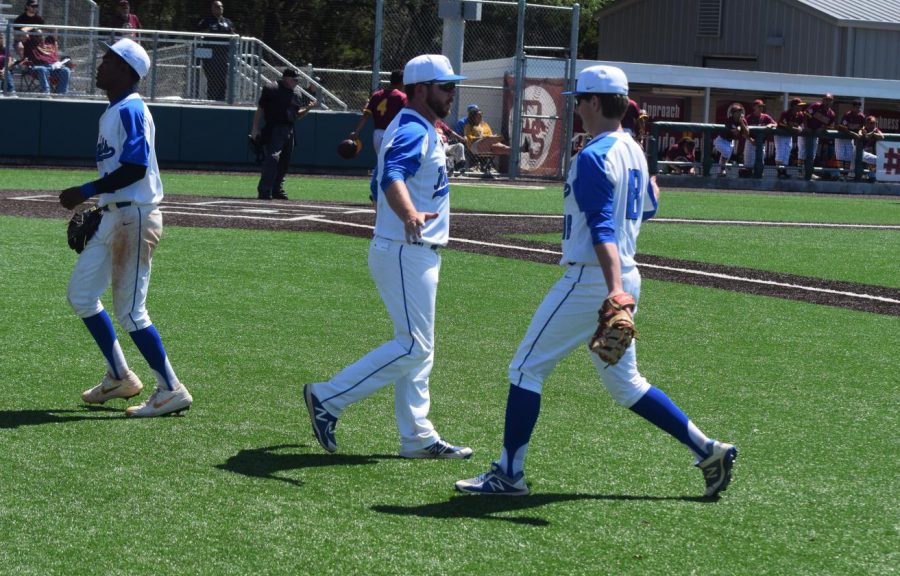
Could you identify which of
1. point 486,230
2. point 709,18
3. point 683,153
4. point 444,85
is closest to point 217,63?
point 683,153

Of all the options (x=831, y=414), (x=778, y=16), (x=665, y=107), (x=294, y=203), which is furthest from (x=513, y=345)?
(x=778, y=16)

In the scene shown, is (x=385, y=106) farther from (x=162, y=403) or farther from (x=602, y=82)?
(x=602, y=82)

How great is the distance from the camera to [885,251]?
16.1 meters

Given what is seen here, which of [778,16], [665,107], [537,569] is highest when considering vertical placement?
[778,16]

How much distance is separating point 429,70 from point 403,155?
393 mm

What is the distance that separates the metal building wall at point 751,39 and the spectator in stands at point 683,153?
1186 cm

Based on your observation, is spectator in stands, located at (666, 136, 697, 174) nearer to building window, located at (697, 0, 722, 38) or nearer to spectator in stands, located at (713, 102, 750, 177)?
spectator in stands, located at (713, 102, 750, 177)

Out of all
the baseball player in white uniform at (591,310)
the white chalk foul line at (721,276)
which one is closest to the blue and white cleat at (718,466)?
the baseball player in white uniform at (591,310)

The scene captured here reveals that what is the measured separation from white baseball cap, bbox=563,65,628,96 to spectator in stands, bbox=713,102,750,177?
23030mm

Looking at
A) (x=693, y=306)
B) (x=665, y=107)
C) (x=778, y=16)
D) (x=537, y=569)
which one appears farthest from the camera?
(x=778, y=16)

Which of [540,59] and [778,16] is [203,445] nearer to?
[540,59]

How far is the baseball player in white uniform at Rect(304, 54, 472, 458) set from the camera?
18.6ft

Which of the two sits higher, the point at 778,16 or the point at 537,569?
the point at 778,16

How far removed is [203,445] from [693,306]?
604 centimetres
